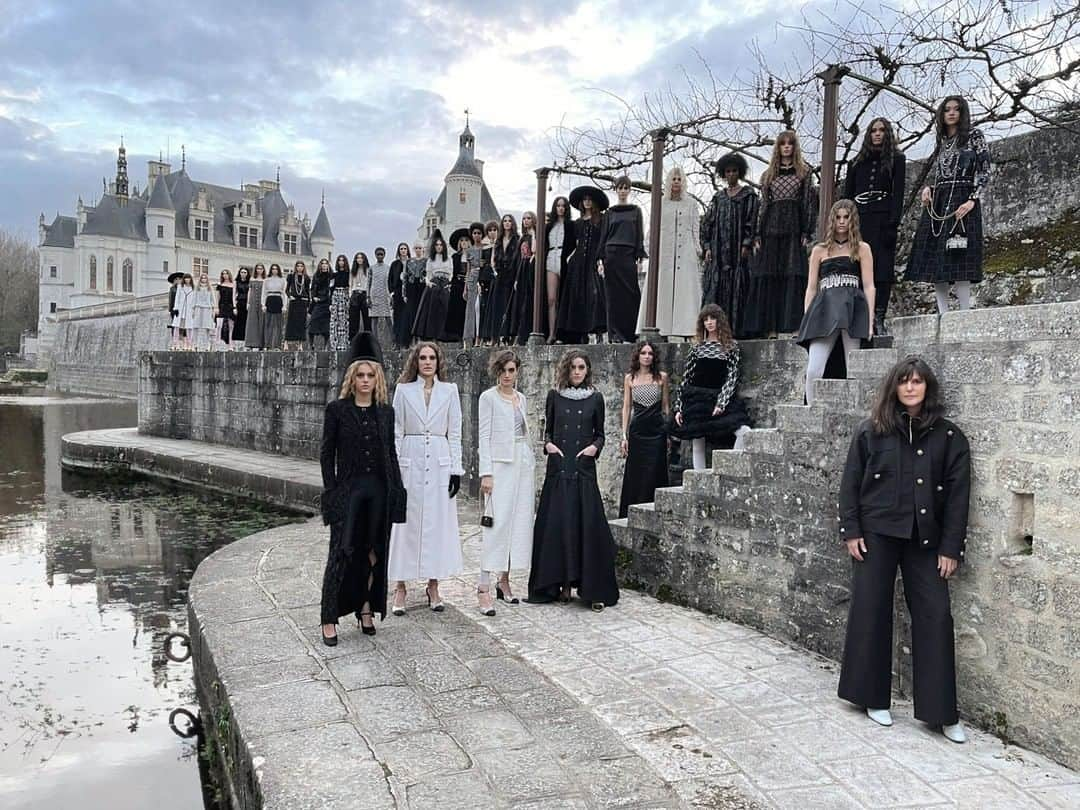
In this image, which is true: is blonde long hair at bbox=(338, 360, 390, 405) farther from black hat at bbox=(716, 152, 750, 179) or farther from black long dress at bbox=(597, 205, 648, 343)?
black hat at bbox=(716, 152, 750, 179)

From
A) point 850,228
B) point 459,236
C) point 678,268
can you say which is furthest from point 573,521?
point 459,236

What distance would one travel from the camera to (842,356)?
16.7 ft

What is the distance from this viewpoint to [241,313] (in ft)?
57.1

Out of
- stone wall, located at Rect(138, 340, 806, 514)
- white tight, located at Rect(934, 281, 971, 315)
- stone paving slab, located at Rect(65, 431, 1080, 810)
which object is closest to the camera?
stone paving slab, located at Rect(65, 431, 1080, 810)

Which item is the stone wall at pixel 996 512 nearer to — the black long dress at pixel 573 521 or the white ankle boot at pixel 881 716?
the white ankle boot at pixel 881 716

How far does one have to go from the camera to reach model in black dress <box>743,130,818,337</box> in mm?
6230

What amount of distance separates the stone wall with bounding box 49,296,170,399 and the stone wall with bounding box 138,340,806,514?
79.2 ft

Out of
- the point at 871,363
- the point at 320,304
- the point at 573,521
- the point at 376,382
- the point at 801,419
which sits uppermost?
the point at 320,304

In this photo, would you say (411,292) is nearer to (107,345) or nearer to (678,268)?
(678,268)

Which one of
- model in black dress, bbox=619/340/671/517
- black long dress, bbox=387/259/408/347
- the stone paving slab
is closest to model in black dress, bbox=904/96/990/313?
model in black dress, bbox=619/340/671/517

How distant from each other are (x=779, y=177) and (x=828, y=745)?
14.1 feet

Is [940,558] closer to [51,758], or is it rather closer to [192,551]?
[51,758]

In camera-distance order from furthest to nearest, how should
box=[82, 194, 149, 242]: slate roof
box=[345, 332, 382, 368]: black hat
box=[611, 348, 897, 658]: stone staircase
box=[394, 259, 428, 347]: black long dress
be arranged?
box=[82, 194, 149, 242]: slate roof < box=[394, 259, 428, 347]: black long dress < box=[345, 332, 382, 368]: black hat < box=[611, 348, 897, 658]: stone staircase

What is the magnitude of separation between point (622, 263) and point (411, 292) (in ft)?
15.9
